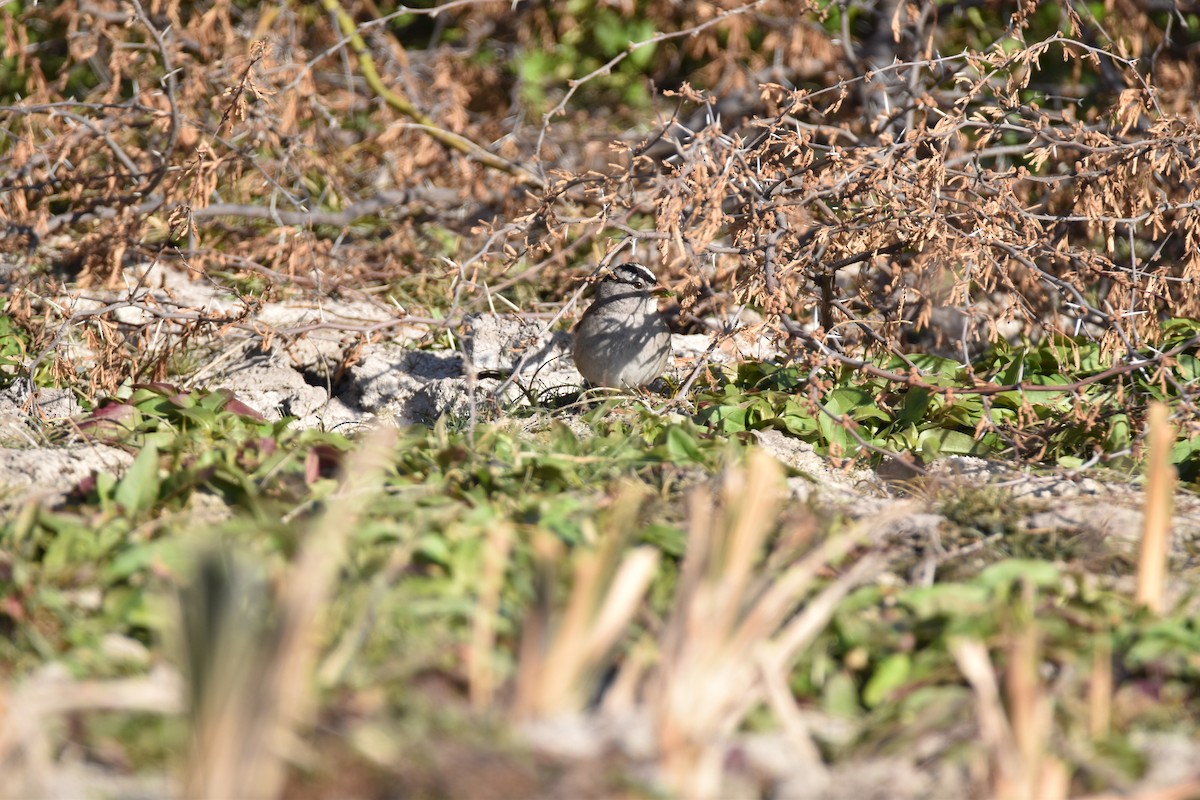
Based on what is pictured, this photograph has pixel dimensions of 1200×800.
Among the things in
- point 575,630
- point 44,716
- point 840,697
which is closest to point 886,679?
point 840,697

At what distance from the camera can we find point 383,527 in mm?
2506

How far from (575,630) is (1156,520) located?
47.7 inches

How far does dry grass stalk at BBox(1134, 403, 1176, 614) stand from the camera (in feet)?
7.63

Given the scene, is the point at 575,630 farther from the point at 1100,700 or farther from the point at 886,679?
the point at 1100,700

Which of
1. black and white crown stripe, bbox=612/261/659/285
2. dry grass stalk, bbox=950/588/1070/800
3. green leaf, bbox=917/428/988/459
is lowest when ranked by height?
green leaf, bbox=917/428/988/459

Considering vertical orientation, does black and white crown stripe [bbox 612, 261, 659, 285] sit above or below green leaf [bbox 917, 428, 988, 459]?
above

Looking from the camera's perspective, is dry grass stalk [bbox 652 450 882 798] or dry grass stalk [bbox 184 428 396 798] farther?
dry grass stalk [bbox 652 450 882 798]

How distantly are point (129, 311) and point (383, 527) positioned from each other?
2887 mm

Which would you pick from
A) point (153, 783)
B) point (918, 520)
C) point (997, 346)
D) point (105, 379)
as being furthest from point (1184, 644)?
point (105, 379)

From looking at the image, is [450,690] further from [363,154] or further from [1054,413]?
[363,154]

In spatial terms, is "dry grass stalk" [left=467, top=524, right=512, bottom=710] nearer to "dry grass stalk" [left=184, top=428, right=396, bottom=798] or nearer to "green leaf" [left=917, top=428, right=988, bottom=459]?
"dry grass stalk" [left=184, top=428, right=396, bottom=798]

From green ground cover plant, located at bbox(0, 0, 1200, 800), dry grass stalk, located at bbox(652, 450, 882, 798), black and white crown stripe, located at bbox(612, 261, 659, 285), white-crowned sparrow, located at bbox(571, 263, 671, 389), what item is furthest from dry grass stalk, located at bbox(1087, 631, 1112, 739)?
black and white crown stripe, located at bbox(612, 261, 659, 285)

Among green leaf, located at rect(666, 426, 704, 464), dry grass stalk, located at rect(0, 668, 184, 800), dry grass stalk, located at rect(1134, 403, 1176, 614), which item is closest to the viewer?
dry grass stalk, located at rect(0, 668, 184, 800)

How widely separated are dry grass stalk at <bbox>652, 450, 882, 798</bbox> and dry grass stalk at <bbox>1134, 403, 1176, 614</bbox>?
2.38 feet
